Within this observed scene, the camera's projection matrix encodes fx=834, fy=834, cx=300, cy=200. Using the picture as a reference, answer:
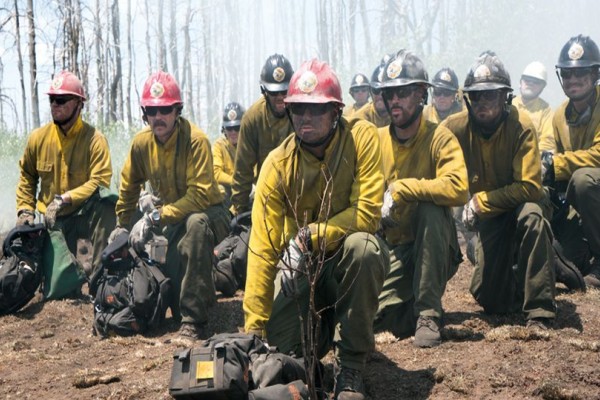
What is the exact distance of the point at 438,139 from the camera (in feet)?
19.7

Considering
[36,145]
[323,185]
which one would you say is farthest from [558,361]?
[36,145]

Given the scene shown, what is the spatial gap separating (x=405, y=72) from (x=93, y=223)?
3.85 metres

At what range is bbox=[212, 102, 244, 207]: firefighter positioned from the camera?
11.8m

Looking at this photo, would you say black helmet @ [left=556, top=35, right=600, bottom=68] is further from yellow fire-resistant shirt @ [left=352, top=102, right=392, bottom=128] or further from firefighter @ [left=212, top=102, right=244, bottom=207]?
firefighter @ [left=212, top=102, right=244, bottom=207]

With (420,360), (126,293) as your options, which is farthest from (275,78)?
(420,360)

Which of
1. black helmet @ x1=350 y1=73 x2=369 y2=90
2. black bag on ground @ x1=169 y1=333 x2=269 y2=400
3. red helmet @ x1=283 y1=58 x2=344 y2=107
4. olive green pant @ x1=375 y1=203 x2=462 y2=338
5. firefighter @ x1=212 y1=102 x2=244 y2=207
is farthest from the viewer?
black helmet @ x1=350 y1=73 x2=369 y2=90

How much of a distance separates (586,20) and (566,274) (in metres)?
43.9

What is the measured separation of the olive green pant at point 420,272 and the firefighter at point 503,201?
0.45 meters

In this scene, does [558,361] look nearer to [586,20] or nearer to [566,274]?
[566,274]

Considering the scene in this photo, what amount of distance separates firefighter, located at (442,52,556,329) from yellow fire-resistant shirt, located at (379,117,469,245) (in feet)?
1.56

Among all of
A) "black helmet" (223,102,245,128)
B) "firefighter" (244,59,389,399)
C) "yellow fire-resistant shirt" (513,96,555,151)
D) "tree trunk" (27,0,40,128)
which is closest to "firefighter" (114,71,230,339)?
"firefighter" (244,59,389,399)

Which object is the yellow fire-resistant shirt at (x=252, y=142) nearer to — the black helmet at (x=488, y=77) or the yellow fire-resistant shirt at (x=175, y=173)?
the yellow fire-resistant shirt at (x=175, y=173)

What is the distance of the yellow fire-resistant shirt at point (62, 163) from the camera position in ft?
27.8

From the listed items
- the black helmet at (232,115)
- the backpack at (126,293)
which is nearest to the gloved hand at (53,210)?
the backpack at (126,293)
